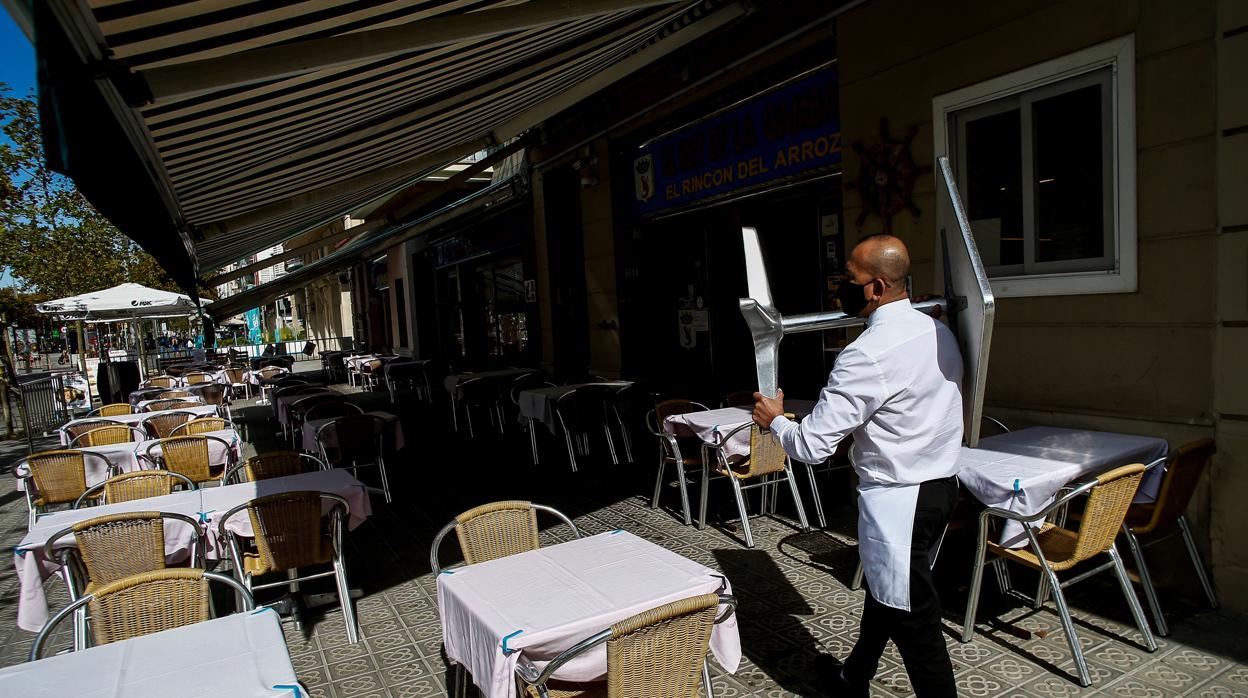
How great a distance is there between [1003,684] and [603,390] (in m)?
4.98

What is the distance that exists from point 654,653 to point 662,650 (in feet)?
0.09

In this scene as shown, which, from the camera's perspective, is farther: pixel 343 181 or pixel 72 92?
pixel 343 181

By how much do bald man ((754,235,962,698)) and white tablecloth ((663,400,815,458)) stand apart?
237 cm

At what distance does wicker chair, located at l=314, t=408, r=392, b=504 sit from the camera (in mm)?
6305

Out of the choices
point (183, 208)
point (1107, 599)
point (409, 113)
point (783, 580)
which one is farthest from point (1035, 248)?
point (183, 208)

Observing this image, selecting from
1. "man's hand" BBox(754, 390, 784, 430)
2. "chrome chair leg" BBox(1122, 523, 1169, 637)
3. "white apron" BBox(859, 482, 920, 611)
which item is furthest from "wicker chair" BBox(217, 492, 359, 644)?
"chrome chair leg" BBox(1122, 523, 1169, 637)

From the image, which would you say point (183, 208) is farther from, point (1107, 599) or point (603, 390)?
point (1107, 599)

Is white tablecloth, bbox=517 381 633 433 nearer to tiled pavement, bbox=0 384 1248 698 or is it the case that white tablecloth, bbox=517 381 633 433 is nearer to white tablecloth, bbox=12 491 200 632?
tiled pavement, bbox=0 384 1248 698

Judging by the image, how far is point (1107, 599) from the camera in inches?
151

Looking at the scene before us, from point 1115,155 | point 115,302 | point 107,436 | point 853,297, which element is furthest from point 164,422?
point 1115,155

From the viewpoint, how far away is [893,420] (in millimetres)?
2518

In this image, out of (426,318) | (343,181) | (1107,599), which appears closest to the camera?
(1107,599)

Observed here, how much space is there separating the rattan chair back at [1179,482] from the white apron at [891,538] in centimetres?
169

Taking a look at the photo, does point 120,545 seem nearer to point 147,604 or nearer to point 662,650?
point 147,604
